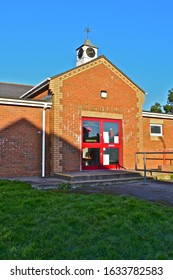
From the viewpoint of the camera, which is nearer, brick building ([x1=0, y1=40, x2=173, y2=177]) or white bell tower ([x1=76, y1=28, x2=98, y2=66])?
brick building ([x1=0, y1=40, x2=173, y2=177])

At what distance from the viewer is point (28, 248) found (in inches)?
131

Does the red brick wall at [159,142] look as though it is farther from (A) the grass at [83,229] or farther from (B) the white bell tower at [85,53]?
(A) the grass at [83,229]

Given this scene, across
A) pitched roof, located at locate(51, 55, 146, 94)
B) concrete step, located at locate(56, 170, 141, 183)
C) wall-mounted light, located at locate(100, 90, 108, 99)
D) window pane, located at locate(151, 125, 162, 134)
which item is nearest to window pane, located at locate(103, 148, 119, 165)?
concrete step, located at locate(56, 170, 141, 183)

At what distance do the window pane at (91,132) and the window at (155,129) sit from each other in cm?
403

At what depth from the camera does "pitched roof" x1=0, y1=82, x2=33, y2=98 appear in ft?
60.9

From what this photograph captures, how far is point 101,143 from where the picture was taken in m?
12.3

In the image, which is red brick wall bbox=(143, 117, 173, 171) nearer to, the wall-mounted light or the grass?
the wall-mounted light

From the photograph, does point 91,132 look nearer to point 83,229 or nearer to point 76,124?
point 76,124

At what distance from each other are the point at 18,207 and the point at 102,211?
175cm

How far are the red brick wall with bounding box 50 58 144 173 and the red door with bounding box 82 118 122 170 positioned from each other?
0.30 metres

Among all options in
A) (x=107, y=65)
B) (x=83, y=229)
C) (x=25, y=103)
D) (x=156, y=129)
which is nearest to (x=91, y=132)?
(x=25, y=103)

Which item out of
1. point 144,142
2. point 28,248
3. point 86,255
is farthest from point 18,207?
point 144,142

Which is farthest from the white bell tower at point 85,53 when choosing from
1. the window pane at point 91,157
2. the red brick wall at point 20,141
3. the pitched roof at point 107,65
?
the red brick wall at point 20,141
